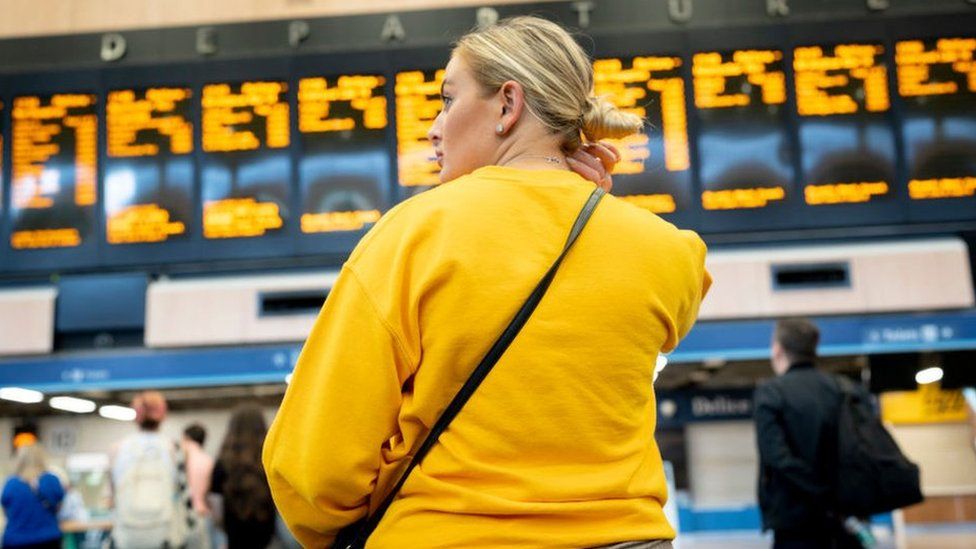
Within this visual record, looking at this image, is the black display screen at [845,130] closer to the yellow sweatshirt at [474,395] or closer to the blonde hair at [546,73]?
the blonde hair at [546,73]

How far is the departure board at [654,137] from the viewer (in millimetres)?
6836

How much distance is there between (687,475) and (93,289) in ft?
44.6

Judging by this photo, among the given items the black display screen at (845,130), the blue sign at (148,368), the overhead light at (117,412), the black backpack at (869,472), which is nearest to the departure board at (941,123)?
the black display screen at (845,130)

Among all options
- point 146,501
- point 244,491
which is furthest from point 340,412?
point 146,501

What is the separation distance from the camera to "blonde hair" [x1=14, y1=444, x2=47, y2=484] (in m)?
7.23

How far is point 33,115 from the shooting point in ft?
24.2

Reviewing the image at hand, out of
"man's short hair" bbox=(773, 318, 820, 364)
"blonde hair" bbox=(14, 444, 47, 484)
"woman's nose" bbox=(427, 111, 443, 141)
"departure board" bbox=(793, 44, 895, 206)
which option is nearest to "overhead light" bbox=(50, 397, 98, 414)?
"blonde hair" bbox=(14, 444, 47, 484)

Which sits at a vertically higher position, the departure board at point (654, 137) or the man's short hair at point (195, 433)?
the departure board at point (654, 137)

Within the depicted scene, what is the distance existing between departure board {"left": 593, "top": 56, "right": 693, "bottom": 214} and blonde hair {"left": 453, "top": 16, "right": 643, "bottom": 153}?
5.30 metres

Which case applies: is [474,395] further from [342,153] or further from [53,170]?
[53,170]

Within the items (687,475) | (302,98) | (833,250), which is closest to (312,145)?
(302,98)

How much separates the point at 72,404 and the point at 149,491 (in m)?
11.2

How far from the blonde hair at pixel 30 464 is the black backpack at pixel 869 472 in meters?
5.83

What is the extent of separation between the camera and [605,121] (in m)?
1.49
